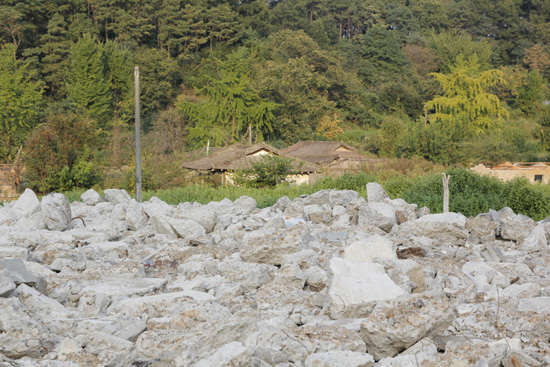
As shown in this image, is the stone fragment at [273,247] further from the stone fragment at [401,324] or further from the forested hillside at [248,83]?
the forested hillside at [248,83]

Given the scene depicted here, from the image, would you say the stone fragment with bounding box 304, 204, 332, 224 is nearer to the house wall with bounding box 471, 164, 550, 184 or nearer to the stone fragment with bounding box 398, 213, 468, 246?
the stone fragment with bounding box 398, 213, 468, 246

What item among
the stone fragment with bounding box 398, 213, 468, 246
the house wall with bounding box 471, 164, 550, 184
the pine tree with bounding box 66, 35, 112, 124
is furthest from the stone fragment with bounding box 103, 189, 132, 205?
the pine tree with bounding box 66, 35, 112, 124

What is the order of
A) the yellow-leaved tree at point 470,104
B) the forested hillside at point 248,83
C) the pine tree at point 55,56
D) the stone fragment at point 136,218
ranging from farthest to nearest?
1. the pine tree at point 55,56
2. the yellow-leaved tree at point 470,104
3. the forested hillside at point 248,83
4. the stone fragment at point 136,218

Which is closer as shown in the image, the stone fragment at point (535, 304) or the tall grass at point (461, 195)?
the stone fragment at point (535, 304)

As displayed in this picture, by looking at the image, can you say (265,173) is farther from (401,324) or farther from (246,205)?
(401,324)

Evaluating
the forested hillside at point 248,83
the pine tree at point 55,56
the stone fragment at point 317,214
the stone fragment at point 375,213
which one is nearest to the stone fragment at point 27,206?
the stone fragment at point 317,214

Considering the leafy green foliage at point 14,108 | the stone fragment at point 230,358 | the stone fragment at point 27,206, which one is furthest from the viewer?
the leafy green foliage at point 14,108

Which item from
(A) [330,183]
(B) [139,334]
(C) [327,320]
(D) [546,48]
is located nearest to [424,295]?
(C) [327,320]

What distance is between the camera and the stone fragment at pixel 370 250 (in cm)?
586

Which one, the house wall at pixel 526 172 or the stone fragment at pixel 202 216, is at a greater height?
the stone fragment at pixel 202 216

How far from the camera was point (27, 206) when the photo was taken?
Result: 28.7ft

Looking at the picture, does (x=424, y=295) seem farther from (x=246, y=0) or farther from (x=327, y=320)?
(x=246, y=0)

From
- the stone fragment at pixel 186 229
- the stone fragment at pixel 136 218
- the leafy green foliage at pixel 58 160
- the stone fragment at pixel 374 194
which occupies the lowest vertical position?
the leafy green foliage at pixel 58 160

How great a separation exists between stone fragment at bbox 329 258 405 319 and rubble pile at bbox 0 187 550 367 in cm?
1
